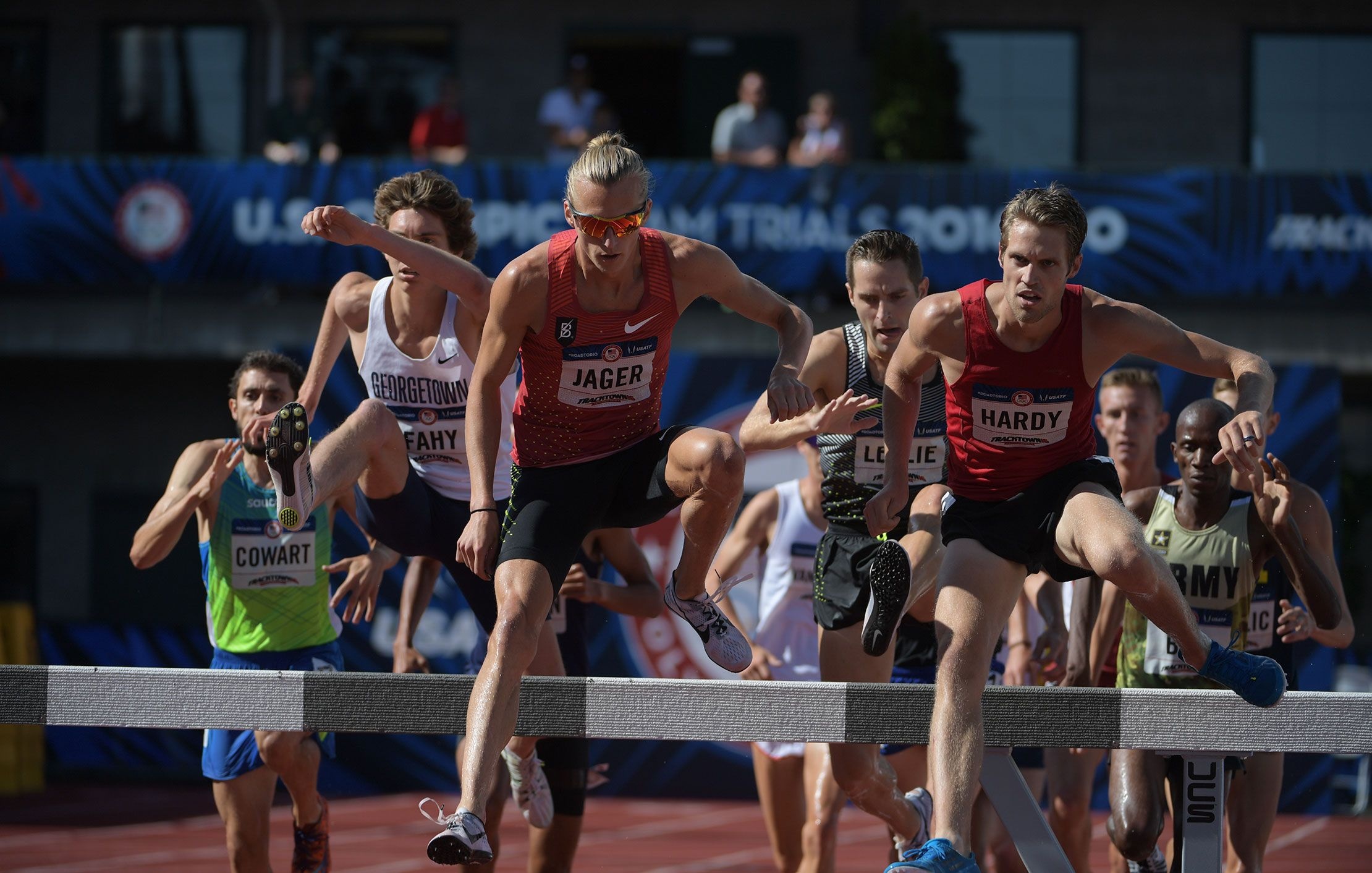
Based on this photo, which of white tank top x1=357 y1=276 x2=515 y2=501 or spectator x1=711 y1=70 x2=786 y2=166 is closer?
white tank top x1=357 y1=276 x2=515 y2=501

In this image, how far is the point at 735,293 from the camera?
4867mm

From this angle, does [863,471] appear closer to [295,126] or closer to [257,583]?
[257,583]

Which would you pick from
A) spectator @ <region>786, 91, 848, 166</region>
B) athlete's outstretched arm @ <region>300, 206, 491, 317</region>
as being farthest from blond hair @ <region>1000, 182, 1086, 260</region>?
spectator @ <region>786, 91, 848, 166</region>

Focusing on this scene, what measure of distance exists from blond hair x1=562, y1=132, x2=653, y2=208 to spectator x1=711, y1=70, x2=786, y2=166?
31.8 ft

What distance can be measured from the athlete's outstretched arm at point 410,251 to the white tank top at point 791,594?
227 centimetres

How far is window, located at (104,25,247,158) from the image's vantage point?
653 inches

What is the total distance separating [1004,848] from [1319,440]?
536cm

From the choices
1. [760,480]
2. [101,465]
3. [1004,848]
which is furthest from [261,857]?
[101,465]

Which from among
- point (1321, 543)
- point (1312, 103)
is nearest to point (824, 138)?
point (1312, 103)

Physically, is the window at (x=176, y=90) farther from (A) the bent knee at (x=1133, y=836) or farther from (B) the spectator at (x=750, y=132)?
(A) the bent knee at (x=1133, y=836)

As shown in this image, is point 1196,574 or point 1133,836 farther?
point 1196,574

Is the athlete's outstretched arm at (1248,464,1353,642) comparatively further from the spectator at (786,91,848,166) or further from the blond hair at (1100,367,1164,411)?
the spectator at (786,91,848,166)

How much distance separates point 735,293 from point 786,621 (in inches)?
107

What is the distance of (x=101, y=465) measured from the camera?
623 inches
